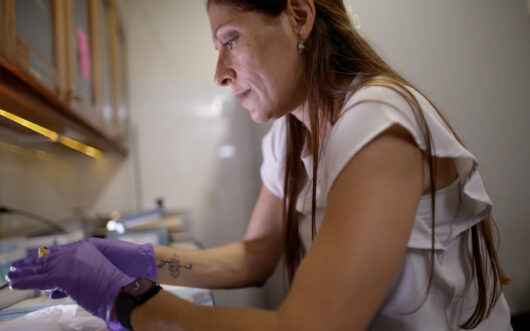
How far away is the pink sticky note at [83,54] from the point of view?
1.04 metres

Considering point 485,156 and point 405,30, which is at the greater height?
point 405,30

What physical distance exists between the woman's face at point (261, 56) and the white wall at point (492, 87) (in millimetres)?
285

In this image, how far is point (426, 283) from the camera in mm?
562

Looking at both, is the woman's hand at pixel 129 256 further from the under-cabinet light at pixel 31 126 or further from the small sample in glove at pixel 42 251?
the under-cabinet light at pixel 31 126

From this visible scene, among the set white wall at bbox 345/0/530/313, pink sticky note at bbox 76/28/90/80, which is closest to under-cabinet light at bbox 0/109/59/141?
pink sticky note at bbox 76/28/90/80

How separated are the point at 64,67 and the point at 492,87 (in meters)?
1.06

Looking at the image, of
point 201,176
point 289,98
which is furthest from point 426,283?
point 201,176

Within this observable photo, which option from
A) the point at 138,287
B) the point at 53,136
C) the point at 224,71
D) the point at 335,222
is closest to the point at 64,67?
the point at 53,136

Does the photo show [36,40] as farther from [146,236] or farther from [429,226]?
[429,226]

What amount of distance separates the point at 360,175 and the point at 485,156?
44 centimetres

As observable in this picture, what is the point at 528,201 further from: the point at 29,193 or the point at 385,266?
the point at 29,193

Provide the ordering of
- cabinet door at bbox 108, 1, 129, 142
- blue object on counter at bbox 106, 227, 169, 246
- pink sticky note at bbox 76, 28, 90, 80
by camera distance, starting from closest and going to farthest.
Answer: pink sticky note at bbox 76, 28, 90, 80 < blue object on counter at bbox 106, 227, 169, 246 < cabinet door at bbox 108, 1, 129, 142

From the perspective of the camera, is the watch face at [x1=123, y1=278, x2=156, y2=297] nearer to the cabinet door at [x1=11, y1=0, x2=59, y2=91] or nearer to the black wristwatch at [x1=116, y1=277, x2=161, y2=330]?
A: the black wristwatch at [x1=116, y1=277, x2=161, y2=330]

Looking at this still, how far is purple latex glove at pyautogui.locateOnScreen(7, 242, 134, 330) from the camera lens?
19.2 inches
